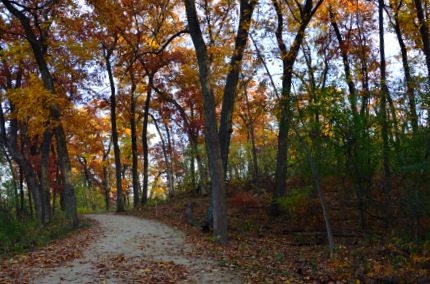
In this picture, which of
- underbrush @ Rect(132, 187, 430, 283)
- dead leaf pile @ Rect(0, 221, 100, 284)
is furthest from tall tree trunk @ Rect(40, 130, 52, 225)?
dead leaf pile @ Rect(0, 221, 100, 284)

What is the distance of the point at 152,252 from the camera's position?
391 inches

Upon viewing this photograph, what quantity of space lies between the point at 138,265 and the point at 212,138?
14.0 ft

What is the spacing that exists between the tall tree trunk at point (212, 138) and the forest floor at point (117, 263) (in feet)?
4.02

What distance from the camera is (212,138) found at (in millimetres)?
11320

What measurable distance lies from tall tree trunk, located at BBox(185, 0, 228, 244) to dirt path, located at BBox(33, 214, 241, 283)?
118cm

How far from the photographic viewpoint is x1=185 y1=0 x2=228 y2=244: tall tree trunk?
11.3 m

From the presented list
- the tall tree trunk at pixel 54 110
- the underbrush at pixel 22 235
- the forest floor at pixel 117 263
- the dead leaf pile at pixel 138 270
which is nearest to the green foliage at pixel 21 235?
the underbrush at pixel 22 235

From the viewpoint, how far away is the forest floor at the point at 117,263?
7340 mm

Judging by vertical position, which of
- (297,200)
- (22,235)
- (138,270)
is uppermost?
(297,200)

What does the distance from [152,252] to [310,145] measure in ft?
16.3

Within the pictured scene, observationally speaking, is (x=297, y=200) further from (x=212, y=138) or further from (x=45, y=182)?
(x=45, y=182)

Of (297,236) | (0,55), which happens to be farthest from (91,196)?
(297,236)

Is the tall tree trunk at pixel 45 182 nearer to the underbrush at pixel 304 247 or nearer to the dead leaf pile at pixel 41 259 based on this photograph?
the underbrush at pixel 304 247

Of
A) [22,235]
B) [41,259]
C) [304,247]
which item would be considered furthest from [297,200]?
[22,235]
